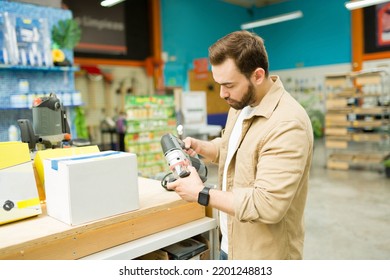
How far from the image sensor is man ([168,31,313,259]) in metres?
1.24

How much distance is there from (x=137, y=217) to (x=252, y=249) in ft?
1.67

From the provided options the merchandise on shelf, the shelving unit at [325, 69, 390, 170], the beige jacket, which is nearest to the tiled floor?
the shelving unit at [325, 69, 390, 170]

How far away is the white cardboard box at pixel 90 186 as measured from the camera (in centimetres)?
134

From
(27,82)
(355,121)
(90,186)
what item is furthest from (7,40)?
(355,121)

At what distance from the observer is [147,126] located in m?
5.75

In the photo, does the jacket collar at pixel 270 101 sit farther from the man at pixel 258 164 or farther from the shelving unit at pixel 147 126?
the shelving unit at pixel 147 126

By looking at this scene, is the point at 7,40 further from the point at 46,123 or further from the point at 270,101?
the point at 270,101

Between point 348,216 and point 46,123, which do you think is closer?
point 46,123

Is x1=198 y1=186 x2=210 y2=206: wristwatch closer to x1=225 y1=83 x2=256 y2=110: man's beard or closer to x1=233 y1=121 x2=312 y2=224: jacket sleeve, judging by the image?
x1=233 y1=121 x2=312 y2=224: jacket sleeve

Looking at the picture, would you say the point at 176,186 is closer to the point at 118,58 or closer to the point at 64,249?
the point at 64,249

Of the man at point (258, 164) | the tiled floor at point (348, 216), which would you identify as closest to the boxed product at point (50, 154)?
the man at point (258, 164)

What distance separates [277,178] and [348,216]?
12.0 ft

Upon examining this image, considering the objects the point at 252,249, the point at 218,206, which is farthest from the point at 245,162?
the point at 252,249
